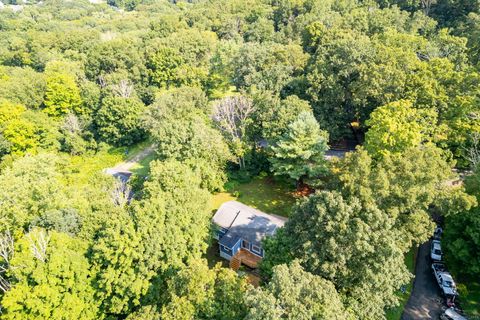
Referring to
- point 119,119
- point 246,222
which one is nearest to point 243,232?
point 246,222

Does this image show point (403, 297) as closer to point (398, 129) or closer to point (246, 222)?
point (398, 129)

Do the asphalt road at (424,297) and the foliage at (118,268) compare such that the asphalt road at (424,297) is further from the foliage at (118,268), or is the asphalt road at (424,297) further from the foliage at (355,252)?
the foliage at (118,268)

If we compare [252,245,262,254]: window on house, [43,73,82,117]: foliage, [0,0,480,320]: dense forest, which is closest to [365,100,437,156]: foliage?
[0,0,480,320]: dense forest

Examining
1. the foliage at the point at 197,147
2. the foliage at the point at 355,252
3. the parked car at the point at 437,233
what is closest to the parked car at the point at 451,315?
the foliage at the point at 355,252

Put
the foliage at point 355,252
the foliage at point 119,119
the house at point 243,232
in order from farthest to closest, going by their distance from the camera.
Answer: the foliage at point 119,119
the house at point 243,232
the foliage at point 355,252

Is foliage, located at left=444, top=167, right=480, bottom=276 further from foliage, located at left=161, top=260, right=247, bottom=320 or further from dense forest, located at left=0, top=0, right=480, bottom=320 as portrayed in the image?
foliage, located at left=161, top=260, right=247, bottom=320
